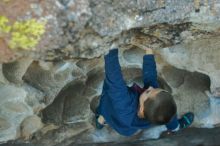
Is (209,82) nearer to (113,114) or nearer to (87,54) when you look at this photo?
(113,114)

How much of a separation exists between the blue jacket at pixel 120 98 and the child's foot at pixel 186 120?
38mm

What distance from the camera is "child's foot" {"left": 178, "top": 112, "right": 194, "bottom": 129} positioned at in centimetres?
193

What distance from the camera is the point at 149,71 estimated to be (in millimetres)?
1689

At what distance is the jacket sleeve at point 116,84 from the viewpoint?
4.98 feet

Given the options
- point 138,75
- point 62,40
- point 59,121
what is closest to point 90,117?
point 59,121

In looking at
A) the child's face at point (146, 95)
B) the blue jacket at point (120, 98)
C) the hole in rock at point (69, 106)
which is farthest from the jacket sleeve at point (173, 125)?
the hole in rock at point (69, 106)

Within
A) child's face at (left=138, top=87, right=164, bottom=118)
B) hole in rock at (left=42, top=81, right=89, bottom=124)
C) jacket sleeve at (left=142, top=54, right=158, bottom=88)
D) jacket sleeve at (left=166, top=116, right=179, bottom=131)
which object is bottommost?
jacket sleeve at (left=166, top=116, right=179, bottom=131)

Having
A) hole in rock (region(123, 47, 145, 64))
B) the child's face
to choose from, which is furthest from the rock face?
the child's face

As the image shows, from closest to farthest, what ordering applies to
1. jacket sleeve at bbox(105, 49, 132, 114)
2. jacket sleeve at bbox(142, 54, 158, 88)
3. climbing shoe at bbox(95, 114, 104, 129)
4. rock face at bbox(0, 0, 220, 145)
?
rock face at bbox(0, 0, 220, 145)
jacket sleeve at bbox(105, 49, 132, 114)
jacket sleeve at bbox(142, 54, 158, 88)
climbing shoe at bbox(95, 114, 104, 129)

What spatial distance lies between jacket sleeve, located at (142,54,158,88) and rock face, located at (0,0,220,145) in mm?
89

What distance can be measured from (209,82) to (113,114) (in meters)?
0.38

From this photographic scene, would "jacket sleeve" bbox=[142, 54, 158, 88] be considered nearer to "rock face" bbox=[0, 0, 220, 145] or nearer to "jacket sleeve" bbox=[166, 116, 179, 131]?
"rock face" bbox=[0, 0, 220, 145]

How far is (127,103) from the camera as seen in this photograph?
1.69 meters

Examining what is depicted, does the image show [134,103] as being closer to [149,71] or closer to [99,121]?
[149,71]
